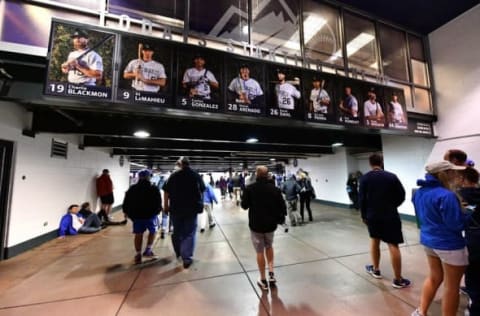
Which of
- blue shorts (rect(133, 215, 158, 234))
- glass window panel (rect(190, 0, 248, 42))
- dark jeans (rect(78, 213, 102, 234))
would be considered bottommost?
dark jeans (rect(78, 213, 102, 234))

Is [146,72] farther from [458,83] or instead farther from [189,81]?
[458,83]

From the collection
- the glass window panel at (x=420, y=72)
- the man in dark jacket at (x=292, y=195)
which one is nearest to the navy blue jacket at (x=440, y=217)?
the man in dark jacket at (x=292, y=195)

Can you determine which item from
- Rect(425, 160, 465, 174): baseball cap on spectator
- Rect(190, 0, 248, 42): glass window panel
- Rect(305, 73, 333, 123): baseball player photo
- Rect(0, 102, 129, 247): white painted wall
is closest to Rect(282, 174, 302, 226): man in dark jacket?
Rect(305, 73, 333, 123): baseball player photo

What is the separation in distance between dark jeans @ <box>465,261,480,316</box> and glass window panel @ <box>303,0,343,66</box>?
4.34 m

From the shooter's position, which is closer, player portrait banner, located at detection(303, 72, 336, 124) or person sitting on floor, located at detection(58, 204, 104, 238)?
player portrait banner, located at detection(303, 72, 336, 124)

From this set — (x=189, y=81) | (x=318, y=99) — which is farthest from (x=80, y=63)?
(x=318, y=99)

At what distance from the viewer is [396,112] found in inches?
182

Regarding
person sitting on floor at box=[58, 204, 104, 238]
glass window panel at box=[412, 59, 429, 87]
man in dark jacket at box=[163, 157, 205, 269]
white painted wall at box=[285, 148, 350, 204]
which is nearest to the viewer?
man in dark jacket at box=[163, 157, 205, 269]

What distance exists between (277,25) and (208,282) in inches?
207

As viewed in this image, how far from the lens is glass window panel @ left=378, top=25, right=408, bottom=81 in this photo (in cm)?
538

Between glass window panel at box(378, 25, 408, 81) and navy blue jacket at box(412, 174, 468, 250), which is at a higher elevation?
glass window panel at box(378, 25, 408, 81)

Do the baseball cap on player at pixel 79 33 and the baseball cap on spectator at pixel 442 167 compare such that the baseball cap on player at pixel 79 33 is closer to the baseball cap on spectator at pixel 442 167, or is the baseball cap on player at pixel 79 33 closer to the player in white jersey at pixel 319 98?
the player in white jersey at pixel 319 98

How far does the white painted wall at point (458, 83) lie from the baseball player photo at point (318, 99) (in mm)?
3651

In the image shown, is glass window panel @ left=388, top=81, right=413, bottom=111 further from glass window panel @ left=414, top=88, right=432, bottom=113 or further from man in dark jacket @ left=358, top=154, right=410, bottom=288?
man in dark jacket @ left=358, top=154, right=410, bottom=288
